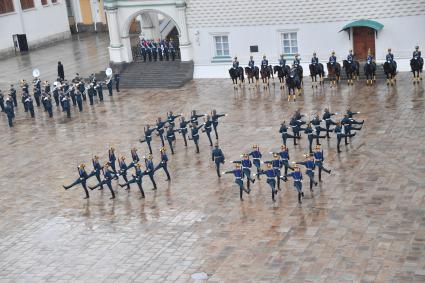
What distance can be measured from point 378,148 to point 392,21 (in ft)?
43.3

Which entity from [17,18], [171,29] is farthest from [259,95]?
[17,18]

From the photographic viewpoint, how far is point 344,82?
36812mm

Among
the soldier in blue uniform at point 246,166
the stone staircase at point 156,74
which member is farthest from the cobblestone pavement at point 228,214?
the stone staircase at point 156,74

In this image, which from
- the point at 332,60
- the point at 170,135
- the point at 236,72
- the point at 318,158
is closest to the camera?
the point at 318,158

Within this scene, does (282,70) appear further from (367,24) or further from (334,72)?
(367,24)

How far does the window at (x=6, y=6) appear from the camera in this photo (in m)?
53.6

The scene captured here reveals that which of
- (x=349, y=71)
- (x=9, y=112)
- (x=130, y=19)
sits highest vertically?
(x=130, y=19)

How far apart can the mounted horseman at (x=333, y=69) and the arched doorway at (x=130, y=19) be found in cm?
909

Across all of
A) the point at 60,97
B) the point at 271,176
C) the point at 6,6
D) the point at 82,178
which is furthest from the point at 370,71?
the point at 6,6

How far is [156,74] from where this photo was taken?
42.1 m

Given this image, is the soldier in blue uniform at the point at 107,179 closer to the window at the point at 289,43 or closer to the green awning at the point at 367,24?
the window at the point at 289,43

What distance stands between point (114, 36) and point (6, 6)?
14448mm

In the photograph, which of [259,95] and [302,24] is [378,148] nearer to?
[259,95]

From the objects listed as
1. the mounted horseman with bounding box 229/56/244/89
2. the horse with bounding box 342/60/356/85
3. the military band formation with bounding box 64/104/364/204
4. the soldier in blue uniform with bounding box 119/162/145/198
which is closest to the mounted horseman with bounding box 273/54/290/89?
the mounted horseman with bounding box 229/56/244/89
